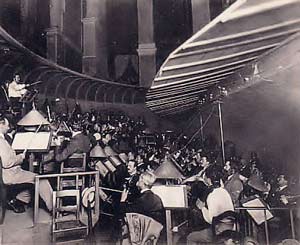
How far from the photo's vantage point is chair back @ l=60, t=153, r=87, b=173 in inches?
75.2

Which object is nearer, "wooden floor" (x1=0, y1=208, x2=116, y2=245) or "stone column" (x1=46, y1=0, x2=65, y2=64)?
"wooden floor" (x1=0, y1=208, x2=116, y2=245)

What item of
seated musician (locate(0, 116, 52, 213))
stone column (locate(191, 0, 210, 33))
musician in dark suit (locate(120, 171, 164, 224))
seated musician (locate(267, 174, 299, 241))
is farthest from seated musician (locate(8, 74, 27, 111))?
seated musician (locate(267, 174, 299, 241))

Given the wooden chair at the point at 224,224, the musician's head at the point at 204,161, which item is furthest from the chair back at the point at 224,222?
the musician's head at the point at 204,161

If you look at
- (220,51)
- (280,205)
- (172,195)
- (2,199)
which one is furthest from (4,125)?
(280,205)

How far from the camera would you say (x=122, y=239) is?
1.88 m

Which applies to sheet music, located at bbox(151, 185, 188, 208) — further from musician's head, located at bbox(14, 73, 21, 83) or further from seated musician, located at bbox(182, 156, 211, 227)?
musician's head, located at bbox(14, 73, 21, 83)

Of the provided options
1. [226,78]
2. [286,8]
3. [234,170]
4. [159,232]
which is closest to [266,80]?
[226,78]

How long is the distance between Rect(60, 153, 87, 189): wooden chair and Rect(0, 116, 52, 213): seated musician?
0.29 ft

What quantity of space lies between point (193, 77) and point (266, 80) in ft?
1.25

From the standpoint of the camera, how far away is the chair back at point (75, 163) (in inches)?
75.2

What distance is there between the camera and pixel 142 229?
74.7 inches

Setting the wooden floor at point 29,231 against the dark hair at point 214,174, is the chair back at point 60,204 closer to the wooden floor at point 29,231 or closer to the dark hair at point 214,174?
the wooden floor at point 29,231

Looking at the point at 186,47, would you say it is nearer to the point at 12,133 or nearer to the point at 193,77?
the point at 193,77

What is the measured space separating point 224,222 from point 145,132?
63cm
